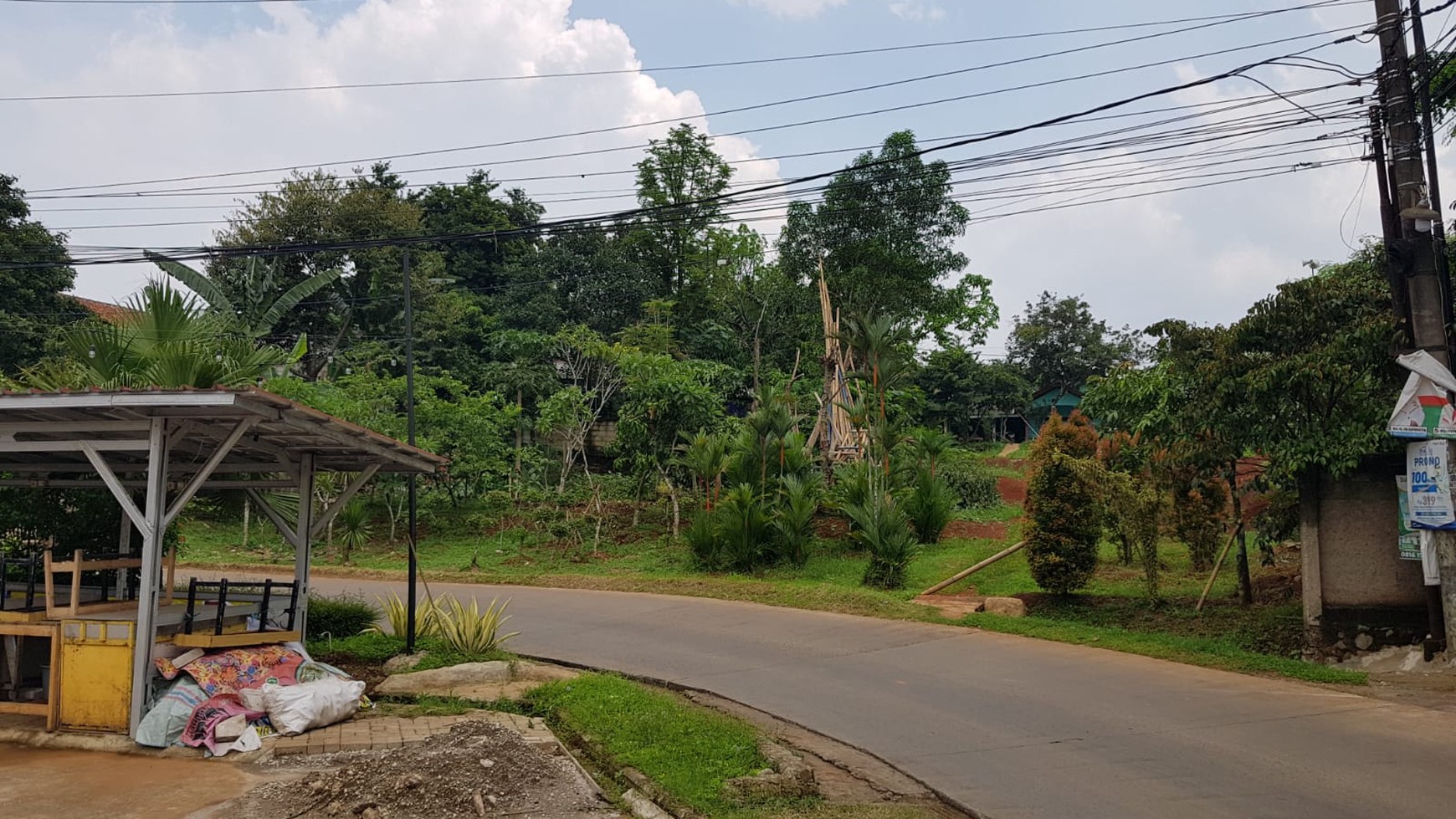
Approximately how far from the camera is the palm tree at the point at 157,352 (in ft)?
35.9

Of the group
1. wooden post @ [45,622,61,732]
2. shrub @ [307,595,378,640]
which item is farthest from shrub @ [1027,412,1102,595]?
wooden post @ [45,622,61,732]

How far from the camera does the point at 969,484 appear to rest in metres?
28.4

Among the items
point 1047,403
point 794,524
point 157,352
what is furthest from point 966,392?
point 157,352

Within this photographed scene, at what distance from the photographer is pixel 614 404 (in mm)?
35281

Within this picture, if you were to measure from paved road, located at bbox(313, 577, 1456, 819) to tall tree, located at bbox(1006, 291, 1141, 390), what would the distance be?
40816mm

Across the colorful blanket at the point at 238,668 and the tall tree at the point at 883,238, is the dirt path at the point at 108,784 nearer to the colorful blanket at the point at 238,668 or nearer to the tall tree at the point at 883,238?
the colorful blanket at the point at 238,668

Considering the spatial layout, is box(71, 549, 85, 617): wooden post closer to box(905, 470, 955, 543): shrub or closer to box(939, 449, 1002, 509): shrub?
box(905, 470, 955, 543): shrub

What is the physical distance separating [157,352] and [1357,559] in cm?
1340

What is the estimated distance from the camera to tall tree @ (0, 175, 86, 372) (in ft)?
101

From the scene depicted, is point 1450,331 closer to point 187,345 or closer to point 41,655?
point 187,345

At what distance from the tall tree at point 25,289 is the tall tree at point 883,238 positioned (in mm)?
23645

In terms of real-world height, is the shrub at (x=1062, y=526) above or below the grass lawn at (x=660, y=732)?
above

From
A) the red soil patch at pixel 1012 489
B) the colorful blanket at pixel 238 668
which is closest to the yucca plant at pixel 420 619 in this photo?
the colorful blanket at pixel 238 668

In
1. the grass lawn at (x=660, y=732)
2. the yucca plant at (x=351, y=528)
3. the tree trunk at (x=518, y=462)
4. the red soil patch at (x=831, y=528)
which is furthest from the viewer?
the tree trunk at (x=518, y=462)
